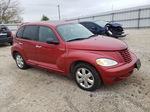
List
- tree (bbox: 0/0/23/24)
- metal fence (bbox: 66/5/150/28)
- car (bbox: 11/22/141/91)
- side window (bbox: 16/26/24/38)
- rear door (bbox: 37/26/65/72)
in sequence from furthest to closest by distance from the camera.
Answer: tree (bbox: 0/0/23/24), metal fence (bbox: 66/5/150/28), side window (bbox: 16/26/24/38), rear door (bbox: 37/26/65/72), car (bbox: 11/22/141/91)

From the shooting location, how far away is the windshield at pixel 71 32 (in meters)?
3.73

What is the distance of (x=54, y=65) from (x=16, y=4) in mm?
31237

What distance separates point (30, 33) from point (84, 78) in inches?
92.9

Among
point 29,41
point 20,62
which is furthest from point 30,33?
point 20,62

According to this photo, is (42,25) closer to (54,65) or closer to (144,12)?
(54,65)

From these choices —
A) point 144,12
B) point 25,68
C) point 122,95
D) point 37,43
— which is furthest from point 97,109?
point 144,12

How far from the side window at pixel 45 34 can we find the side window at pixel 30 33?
0.71 ft

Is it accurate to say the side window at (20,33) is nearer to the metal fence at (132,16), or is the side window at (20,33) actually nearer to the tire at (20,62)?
the tire at (20,62)

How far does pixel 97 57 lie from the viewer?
3.03 metres

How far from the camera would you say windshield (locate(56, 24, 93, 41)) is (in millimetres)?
3727

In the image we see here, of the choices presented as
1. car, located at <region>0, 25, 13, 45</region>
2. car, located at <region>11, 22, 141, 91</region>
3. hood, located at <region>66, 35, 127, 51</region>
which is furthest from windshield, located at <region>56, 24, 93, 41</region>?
car, located at <region>0, 25, 13, 45</region>

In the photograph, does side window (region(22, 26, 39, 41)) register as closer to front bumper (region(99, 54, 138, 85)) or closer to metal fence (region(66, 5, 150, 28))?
front bumper (region(99, 54, 138, 85))

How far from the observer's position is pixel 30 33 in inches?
178

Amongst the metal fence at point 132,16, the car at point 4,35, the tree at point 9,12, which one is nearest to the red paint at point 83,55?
the car at point 4,35
